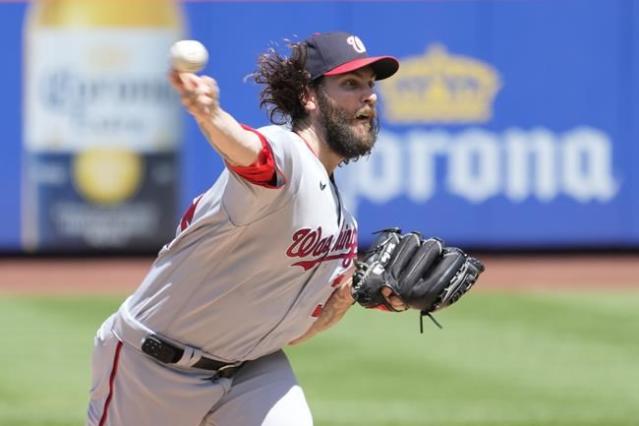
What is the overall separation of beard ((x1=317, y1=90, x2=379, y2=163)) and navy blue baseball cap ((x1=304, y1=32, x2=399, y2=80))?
0.35ft

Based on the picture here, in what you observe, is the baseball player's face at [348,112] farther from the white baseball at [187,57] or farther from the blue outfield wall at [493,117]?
the blue outfield wall at [493,117]

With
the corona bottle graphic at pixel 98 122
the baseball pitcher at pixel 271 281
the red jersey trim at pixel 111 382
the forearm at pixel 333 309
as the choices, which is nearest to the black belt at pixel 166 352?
the baseball pitcher at pixel 271 281

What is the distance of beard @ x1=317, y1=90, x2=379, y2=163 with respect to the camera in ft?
16.6

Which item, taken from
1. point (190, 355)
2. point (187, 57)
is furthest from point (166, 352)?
point (187, 57)

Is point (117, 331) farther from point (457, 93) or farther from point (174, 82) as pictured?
point (457, 93)

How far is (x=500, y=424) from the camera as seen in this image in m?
8.25

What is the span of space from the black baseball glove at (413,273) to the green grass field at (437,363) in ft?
11.1

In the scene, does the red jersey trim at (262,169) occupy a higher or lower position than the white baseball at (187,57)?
lower

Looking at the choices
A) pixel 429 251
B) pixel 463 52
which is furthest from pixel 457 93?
pixel 429 251

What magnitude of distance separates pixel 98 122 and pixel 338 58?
10.9 metres

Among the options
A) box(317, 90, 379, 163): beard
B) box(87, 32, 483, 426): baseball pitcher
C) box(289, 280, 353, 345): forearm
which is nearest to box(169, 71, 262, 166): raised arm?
box(87, 32, 483, 426): baseball pitcher

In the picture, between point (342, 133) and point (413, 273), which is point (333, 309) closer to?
point (413, 273)

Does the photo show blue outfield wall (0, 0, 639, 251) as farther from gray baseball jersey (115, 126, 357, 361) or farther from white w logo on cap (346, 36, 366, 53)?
gray baseball jersey (115, 126, 357, 361)

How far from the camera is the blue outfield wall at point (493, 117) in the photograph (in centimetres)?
1593
